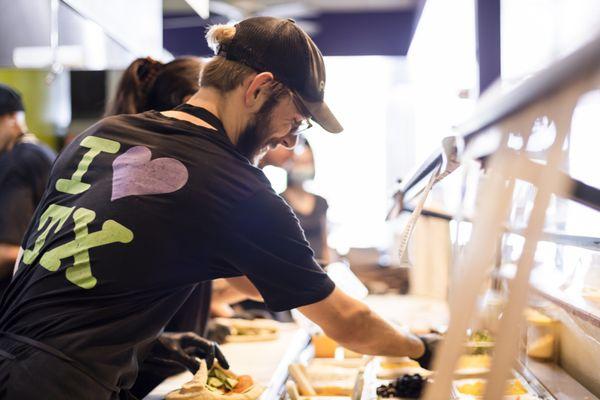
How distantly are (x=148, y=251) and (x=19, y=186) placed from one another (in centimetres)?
194

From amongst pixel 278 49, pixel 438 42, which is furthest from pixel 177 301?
pixel 438 42

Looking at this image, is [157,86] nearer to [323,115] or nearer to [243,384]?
[323,115]

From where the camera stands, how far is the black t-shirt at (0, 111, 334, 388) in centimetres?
158

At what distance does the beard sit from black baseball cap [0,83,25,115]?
2.12 meters

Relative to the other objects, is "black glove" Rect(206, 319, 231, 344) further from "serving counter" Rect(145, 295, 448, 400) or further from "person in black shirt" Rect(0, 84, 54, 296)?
"person in black shirt" Rect(0, 84, 54, 296)

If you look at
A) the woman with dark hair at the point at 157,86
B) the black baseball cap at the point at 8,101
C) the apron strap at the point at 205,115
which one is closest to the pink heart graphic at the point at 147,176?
the apron strap at the point at 205,115

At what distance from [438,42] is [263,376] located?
430 cm

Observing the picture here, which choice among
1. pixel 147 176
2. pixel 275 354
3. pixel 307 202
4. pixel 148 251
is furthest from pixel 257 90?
pixel 307 202

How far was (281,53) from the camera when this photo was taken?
1811 mm

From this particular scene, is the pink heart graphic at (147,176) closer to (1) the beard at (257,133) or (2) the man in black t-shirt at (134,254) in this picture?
(2) the man in black t-shirt at (134,254)

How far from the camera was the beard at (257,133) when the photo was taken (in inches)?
73.1

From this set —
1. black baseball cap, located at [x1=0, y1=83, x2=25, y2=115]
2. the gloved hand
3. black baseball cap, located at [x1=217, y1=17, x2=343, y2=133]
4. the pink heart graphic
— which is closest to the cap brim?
black baseball cap, located at [x1=217, y1=17, x2=343, y2=133]

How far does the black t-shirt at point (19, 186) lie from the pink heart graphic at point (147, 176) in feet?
5.79

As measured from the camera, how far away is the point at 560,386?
77.5 inches
